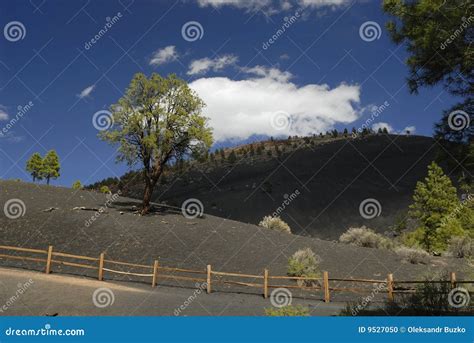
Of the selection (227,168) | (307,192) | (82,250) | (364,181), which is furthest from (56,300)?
(227,168)

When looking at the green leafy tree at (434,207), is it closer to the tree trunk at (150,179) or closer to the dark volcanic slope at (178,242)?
the dark volcanic slope at (178,242)

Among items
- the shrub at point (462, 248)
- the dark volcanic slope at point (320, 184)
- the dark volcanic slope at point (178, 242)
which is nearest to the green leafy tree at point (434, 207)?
the shrub at point (462, 248)

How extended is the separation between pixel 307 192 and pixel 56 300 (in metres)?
68.6

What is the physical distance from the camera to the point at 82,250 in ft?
85.6

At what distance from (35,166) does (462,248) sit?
66.1m

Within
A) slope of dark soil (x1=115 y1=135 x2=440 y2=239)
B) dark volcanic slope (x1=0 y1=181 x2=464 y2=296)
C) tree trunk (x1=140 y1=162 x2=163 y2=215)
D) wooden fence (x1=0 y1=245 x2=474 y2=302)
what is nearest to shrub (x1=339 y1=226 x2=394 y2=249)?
dark volcanic slope (x1=0 y1=181 x2=464 y2=296)

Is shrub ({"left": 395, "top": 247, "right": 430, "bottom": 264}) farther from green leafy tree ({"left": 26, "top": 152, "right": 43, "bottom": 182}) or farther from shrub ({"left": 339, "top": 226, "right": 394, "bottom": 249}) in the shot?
green leafy tree ({"left": 26, "top": 152, "right": 43, "bottom": 182})

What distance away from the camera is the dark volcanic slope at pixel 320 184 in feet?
230

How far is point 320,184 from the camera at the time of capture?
86.6 meters

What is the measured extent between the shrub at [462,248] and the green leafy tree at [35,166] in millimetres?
64530

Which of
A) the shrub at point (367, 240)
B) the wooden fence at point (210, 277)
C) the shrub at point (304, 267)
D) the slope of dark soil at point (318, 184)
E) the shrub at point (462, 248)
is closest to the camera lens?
the wooden fence at point (210, 277)

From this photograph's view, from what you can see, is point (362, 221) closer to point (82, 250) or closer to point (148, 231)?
point (148, 231)

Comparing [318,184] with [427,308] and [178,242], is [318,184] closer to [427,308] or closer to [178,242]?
[178,242]

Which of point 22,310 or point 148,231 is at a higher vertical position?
point 148,231
